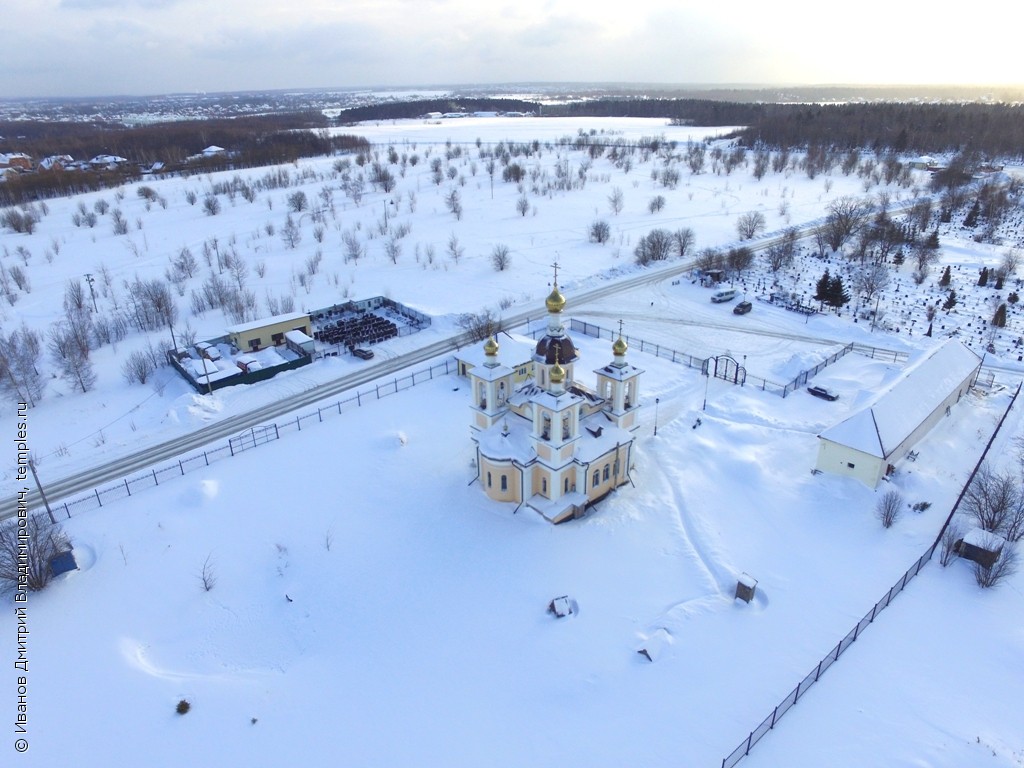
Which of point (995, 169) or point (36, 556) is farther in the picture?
point (995, 169)

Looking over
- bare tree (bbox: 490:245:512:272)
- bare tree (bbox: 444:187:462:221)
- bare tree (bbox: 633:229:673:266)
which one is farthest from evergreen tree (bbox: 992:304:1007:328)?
bare tree (bbox: 444:187:462:221)

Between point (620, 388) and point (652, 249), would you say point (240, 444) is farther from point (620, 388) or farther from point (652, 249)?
point (652, 249)

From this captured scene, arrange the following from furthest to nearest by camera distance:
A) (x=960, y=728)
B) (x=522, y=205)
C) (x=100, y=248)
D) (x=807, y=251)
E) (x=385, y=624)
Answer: (x=522, y=205) → (x=100, y=248) → (x=807, y=251) → (x=385, y=624) → (x=960, y=728)

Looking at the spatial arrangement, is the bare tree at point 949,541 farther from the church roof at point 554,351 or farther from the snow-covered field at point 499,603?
the church roof at point 554,351

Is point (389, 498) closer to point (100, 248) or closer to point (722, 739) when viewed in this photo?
point (722, 739)

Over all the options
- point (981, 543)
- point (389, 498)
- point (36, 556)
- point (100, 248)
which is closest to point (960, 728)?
point (981, 543)

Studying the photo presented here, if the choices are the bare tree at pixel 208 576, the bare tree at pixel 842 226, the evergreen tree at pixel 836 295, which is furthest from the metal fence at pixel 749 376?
the bare tree at pixel 208 576

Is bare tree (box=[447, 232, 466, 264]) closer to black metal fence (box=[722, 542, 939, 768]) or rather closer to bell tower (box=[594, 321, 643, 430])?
bell tower (box=[594, 321, 643, 430])
